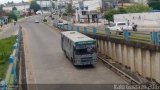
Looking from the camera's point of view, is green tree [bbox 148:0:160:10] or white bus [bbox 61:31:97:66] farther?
green tree [bbox 148:0:160:10]

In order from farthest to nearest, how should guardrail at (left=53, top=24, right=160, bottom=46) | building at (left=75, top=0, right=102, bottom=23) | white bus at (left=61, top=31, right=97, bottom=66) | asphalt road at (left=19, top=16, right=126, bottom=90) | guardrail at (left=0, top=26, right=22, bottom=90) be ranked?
1. building at (left=75, top=0, right=102, bottom=23)
2. white bus at (left=61, top=31, right=97, bottom=66)
3. guardrail at (left=53, top=24, right=160, bottom=46)
4. asphalt road at (left=19, top=16, right=126, bottom=90)
5. guardrail at (left=0, top=26, right=22, bottom=90)

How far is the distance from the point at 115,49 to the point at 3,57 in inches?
486

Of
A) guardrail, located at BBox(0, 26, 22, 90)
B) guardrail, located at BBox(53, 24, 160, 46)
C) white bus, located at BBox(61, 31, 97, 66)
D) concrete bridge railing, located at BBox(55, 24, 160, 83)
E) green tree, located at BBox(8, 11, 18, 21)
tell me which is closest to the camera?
guardrail, located at BBox(0, 26, 22, 90)

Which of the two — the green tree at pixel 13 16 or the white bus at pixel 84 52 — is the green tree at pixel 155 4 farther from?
the white bus at pixel 84 52

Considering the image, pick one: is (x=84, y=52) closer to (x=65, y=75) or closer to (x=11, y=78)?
(x=65, y=75)

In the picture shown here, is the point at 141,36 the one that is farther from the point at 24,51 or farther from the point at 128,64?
the point at 24,51

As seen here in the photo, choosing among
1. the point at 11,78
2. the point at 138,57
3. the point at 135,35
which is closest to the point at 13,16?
the point at 135,35

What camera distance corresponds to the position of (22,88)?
2086 cm

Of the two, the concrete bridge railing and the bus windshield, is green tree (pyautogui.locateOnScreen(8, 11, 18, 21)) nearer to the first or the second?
the concrete bridge railing

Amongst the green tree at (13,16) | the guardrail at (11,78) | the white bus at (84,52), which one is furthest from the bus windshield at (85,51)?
the green tree at (13,16)

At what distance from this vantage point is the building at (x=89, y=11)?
4183 inches

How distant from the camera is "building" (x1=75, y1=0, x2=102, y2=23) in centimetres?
10624

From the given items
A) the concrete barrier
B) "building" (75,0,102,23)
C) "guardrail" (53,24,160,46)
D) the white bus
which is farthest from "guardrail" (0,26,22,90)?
"building" (75,0,102,23)

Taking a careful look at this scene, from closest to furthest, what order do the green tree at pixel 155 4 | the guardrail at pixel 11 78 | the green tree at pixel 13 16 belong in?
the guardrail at pixel 11 78 < the green tree at pixel 155 4 < the green tree at pixel 13 16
